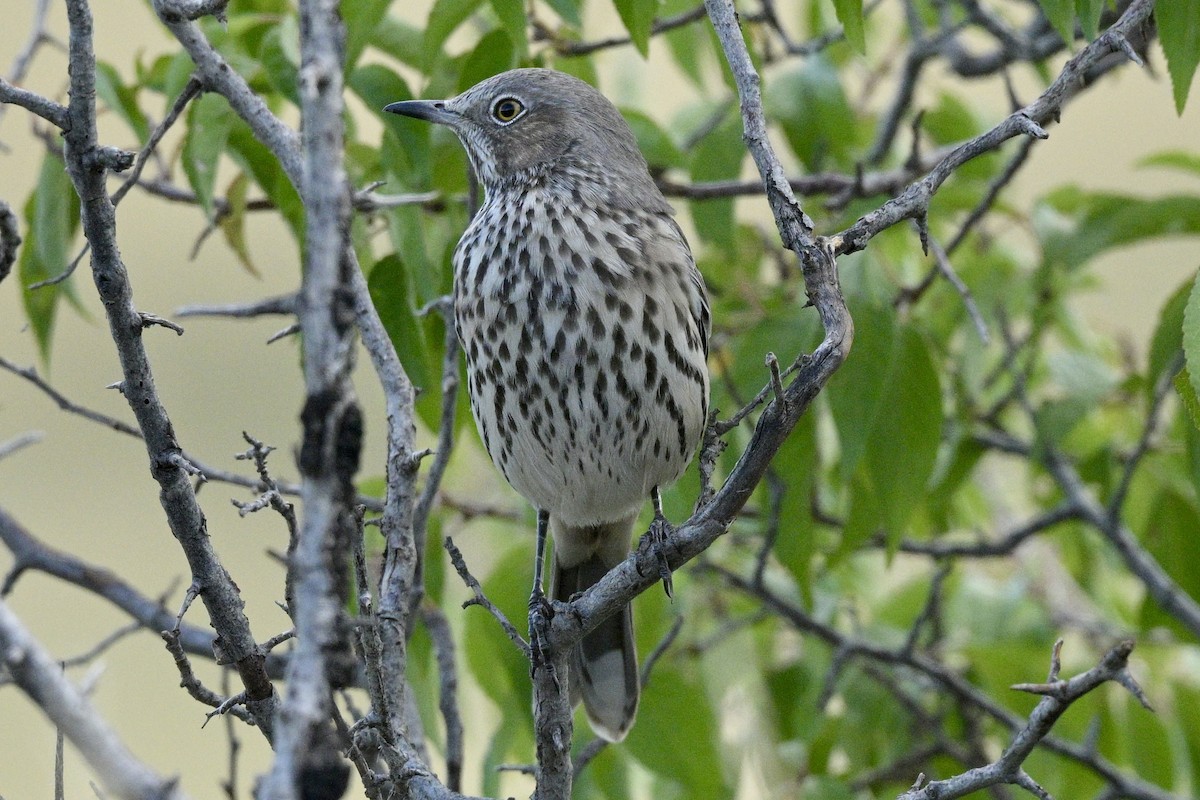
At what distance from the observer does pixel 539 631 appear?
3430mm

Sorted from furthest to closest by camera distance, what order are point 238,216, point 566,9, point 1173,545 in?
point 1173,545, point 238,216, point 566,9

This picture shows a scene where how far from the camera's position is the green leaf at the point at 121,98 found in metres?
3.96

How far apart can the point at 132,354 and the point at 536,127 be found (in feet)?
7.77

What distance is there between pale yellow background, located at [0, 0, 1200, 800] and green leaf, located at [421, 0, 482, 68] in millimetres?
4832

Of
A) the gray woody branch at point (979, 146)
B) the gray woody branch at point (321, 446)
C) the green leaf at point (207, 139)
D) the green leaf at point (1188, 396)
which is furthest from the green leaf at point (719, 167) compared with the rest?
the gray woody branch at point (321, 446)

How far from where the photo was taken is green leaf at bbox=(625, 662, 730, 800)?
165 inches

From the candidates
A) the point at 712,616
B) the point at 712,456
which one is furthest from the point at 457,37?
the point at 712,456

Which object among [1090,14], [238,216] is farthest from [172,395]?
[1090,14]

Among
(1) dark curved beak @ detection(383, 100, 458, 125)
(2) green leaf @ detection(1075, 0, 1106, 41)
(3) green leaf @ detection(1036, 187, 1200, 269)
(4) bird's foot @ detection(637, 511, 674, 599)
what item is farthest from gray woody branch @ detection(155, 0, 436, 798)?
(3) green leaf @ detection(1036, 187, 1200, 269)

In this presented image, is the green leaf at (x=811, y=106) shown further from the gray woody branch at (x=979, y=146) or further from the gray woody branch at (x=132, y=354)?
the gray woody branch at (x=132, y=354)

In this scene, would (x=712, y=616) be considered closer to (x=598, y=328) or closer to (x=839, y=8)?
(x=598, y=328)

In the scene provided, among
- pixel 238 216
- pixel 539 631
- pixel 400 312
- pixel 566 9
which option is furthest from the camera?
pixel 238 216

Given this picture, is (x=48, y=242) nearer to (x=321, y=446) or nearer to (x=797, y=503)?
(x=797, y=503)

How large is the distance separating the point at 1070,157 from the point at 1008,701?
7097mm
